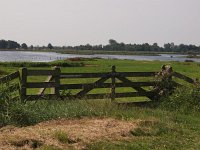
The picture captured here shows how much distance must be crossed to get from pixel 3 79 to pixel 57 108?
2.25 m

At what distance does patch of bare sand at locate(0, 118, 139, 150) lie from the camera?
8477mm

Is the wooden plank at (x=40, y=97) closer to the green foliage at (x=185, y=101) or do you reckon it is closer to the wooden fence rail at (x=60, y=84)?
the wooden fence rail at (x=60, y=84)

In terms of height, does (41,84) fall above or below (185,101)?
above

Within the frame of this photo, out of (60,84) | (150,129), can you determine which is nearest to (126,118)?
(150,129)

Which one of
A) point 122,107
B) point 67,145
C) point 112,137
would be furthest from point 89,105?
point 67,145

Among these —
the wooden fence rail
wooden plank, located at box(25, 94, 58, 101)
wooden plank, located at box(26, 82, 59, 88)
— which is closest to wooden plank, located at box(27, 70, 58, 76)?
the wooden fence rail

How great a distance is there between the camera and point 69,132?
9484 millimetres

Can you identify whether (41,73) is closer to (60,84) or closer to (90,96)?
(60,84)

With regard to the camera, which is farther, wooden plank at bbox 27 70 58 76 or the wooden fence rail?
wooden plank at bbox 27 70 58 76

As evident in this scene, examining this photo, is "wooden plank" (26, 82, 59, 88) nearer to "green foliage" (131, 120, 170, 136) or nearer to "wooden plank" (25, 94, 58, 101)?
"wooden plank" (25, 94, 58, 101)

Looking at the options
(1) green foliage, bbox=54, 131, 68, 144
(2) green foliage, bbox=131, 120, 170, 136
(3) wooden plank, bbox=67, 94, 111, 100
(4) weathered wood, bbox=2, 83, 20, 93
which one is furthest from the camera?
(3) wooden plank, bbox=67, 94, 111, 100

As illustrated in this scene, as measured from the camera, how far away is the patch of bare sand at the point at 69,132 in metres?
8.48

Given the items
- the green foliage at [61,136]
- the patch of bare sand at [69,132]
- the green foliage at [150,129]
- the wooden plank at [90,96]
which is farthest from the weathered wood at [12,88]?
the green foliage at [150,129]

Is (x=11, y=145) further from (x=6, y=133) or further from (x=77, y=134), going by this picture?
(x=77, y=134)
